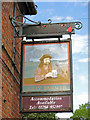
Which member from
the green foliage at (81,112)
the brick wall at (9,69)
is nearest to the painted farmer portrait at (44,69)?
the brick wall at (9,69)

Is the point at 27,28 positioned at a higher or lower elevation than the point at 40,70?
higher

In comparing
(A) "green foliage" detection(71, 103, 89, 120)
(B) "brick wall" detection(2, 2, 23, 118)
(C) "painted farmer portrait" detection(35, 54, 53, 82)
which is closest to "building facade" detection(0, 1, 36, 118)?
(B) "brick wall" detection(2, 2, 23, 118)

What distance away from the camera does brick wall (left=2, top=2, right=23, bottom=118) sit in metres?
7.20

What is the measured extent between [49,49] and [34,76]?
2.87ft

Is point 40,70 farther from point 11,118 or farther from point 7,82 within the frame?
point 11,118

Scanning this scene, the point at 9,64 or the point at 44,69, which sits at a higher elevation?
the point at 9,64

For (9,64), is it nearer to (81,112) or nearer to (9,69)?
(9,69)

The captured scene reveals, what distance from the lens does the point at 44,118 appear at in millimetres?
22938

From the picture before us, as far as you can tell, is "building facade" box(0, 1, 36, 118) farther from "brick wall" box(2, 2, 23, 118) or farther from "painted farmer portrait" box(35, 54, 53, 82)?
"painted farmer portrait" box(35, 54, 53, 82)

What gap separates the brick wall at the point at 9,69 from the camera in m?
7.20

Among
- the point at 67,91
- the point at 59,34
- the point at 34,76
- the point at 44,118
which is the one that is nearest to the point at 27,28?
the point at 59,34

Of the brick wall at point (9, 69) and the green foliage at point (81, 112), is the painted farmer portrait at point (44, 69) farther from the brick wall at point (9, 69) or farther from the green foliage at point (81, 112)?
the green foliage at point (81, 112)

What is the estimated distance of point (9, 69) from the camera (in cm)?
761

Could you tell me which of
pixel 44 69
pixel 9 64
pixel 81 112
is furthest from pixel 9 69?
pixel 81 112
